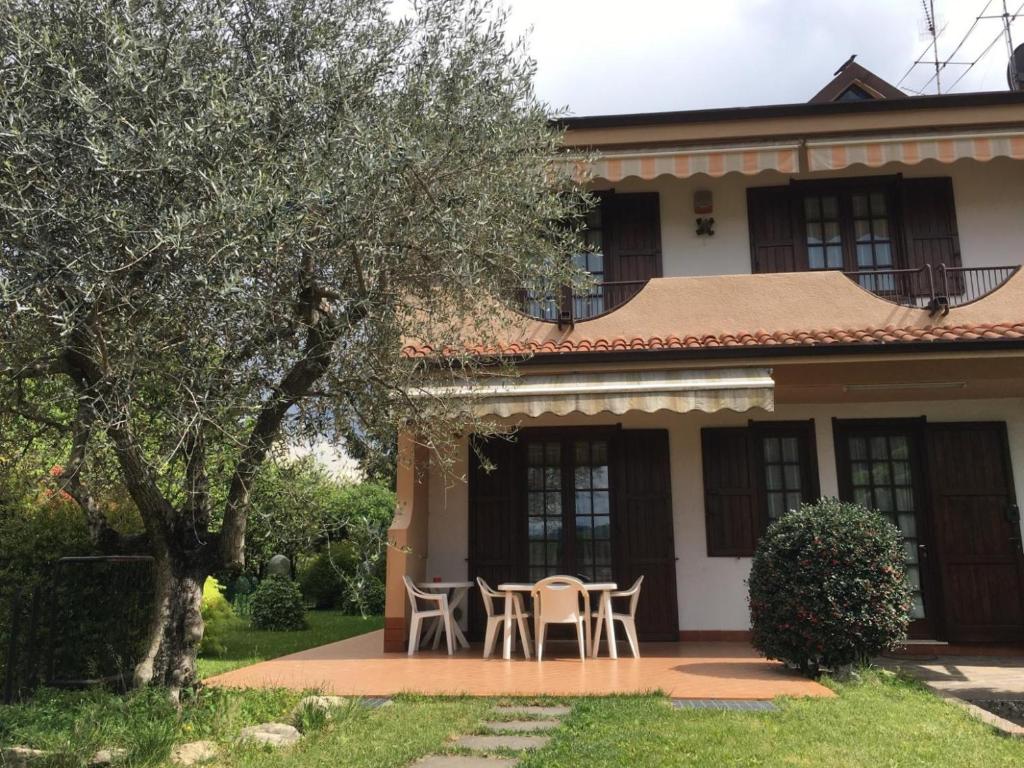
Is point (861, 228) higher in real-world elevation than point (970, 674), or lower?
higher

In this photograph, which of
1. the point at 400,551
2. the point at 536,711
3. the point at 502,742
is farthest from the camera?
the point at 400,551

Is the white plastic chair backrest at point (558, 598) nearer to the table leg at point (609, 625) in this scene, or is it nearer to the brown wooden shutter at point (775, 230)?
the table leg at point (609, 625)

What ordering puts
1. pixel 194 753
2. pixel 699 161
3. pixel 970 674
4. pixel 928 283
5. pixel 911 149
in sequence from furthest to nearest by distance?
pixel 928 283, pixel 699 161, pixel 911 149, pixel 970 674, pixel 194 753

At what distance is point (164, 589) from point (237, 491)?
3.94 ft

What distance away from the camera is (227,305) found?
23.1 feet

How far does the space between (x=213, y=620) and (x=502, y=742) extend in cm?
903

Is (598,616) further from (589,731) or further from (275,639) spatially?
(275,639)

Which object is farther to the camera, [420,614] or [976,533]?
[976,533]

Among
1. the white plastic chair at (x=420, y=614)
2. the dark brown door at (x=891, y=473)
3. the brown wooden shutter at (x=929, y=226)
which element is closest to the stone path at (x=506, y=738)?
the white plastic chair at (x=420, y=614)

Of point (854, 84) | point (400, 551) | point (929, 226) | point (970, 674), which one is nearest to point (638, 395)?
point (400, 551)

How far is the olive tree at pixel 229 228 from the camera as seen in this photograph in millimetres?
6605

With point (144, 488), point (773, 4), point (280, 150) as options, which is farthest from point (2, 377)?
point (773, 4)

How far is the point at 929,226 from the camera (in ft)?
51.7

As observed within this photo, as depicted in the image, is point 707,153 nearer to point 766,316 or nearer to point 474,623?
point 766,316
